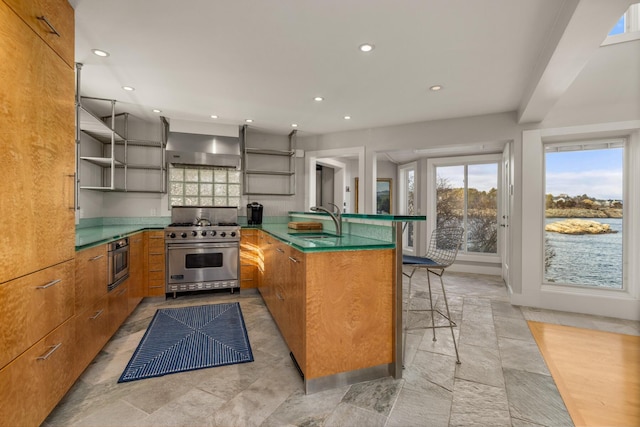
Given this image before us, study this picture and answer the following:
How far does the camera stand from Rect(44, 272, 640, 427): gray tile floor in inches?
63.9

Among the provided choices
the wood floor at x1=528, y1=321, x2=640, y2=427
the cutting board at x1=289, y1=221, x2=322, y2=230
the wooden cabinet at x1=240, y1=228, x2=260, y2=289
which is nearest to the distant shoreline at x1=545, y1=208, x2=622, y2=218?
the wood floor at x1=528, y1=321, x2=640, y2=427

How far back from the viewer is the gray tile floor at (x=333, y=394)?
162 centimetres

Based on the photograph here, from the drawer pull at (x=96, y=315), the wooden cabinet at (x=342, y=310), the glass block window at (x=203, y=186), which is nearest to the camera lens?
the wooden cabinet at (x=342, y=310)

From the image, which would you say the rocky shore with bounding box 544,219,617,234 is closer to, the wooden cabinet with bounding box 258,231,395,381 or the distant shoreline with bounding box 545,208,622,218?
the distant shoreline with bounding box 545,208,622,218

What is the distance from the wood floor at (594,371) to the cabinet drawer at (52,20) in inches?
137

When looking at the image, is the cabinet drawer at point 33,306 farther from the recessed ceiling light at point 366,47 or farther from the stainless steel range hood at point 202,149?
the stainless steel range hood at point 202,149

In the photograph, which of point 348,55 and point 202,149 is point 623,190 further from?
point 202,149

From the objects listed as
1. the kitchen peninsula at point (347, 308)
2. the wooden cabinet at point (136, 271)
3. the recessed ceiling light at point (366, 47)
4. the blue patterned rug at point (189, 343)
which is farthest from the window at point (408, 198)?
the wooden cabinet at point (136, 271)

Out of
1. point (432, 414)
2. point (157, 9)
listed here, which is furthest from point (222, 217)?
point (432, 414)

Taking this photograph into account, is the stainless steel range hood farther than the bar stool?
Yes

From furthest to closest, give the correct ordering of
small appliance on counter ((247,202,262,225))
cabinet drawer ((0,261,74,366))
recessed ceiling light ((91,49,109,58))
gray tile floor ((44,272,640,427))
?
small appliance on counter ((247,202,262,225)) < recessed ceiling light ((91,49,109,58)) < gray tile floor ((44,272,640,427)) < cabinet drawer ((0,261,74,366))

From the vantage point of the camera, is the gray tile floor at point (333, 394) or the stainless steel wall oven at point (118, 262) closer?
the gray tile floor at point (333, 394)

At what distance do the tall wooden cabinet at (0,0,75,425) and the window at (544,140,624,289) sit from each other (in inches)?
186

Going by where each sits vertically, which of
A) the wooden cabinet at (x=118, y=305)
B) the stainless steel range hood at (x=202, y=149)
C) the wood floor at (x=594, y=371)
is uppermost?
the stainless steel range hood at (x=202, y=149)
